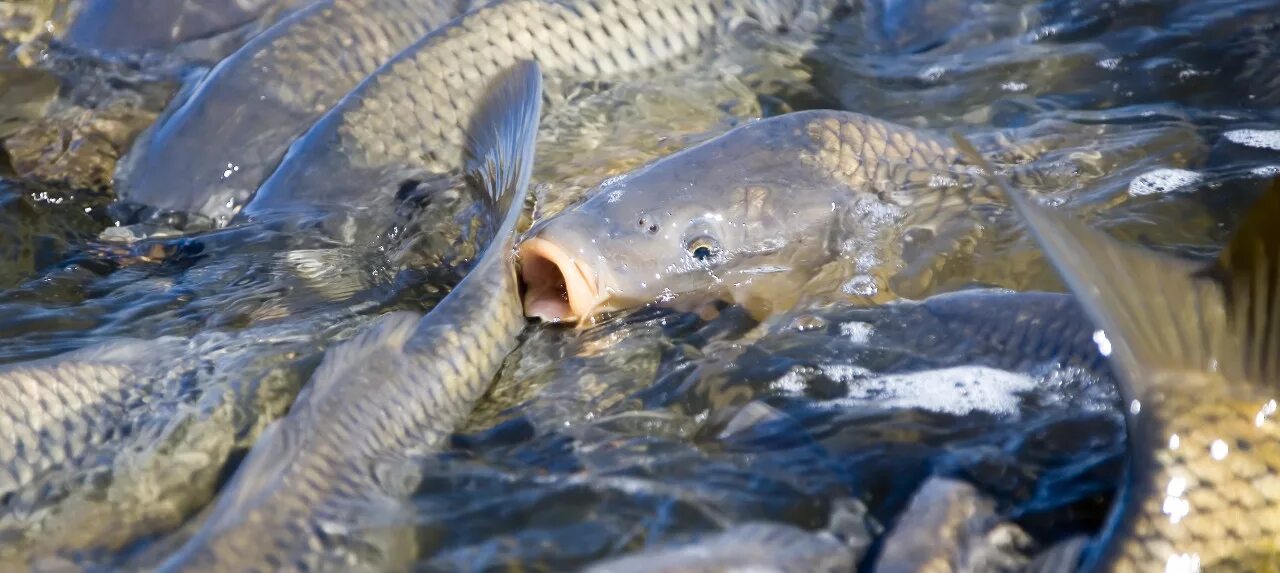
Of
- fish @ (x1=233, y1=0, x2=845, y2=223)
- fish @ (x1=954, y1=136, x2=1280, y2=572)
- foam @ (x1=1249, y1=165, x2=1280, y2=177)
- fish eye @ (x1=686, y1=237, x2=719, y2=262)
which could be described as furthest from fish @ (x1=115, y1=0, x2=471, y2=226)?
foam @ (x1=1249, y1=165, x2=1280, y2=177)

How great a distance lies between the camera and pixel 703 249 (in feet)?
9.68

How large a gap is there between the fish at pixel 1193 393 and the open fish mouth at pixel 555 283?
3.84 feet

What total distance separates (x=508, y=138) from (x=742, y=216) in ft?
1.95

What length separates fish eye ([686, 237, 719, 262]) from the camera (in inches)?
116

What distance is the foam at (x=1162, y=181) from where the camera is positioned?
3.34 meters

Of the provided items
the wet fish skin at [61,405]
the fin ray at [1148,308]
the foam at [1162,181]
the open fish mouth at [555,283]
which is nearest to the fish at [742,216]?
the open fish mouth at [555,283]

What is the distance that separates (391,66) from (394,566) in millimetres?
1962

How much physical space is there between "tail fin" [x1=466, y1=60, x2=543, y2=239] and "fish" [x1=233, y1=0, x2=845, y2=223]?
121 mm

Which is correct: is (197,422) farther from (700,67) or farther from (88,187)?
(700,67)

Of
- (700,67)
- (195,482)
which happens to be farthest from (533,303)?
(700,67)

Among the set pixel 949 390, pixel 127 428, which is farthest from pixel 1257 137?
pixel 127 428

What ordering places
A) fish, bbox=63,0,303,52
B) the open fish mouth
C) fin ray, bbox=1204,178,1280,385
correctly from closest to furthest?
fin ray, bbox=1204,178,1280,385
the open fish mouth
fish, bbox=63,0,303,52

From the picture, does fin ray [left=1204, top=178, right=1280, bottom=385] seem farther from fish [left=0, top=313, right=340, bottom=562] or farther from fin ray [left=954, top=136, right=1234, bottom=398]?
fish [left=0, top=313, right=340, bottom=562]

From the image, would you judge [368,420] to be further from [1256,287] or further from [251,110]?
[251,110]
